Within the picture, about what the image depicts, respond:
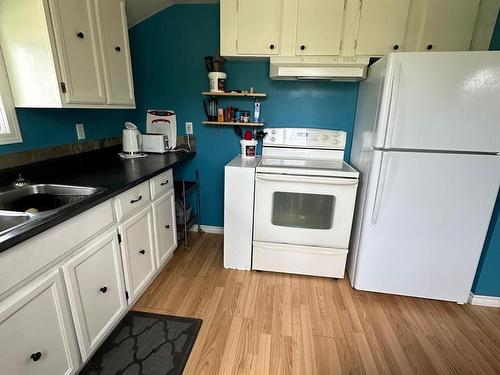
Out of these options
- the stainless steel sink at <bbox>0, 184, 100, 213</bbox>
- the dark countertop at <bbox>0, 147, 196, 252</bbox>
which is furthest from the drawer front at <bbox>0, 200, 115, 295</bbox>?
the stainless steel sink at <bbox>0, 184, 100, 213</bbox>

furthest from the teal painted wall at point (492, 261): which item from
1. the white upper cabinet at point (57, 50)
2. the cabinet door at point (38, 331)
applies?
the white upper cabinet at point (57, 50)

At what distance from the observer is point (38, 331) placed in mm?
1004

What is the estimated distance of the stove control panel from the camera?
7.77 feet

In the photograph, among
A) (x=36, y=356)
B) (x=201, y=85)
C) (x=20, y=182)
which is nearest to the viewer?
(x=36, y=356)

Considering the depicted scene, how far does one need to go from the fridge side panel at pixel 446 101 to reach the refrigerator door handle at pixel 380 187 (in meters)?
0.17

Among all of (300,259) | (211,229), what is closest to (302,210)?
(300,259)

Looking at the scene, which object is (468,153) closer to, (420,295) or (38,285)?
(420,295)

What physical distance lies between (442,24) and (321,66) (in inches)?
33.1

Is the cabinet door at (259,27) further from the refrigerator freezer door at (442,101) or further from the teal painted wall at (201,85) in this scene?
the refrigerator freezer door at (442,101)

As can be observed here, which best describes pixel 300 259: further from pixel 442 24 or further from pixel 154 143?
pixel 442 24

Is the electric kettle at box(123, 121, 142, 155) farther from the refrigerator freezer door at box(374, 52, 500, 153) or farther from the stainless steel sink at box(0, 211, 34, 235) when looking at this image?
the refrigerator freezer door at box(374, 52, 500, 153)

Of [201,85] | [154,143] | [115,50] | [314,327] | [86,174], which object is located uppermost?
[115,50]

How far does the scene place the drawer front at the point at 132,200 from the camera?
1.46 meters

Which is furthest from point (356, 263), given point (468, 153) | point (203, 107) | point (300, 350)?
point (203, 107)
